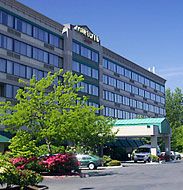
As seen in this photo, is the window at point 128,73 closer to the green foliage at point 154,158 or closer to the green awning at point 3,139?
the green foliage at point 154,158

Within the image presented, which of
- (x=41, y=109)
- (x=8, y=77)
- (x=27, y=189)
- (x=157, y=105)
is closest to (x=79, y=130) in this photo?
(x=41, y=109)

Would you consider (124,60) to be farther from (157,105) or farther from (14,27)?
(14,27)

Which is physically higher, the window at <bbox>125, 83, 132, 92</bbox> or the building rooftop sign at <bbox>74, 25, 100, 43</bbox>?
the building rooftop sign at <bbox>74, 25, 100, 43</bbox>

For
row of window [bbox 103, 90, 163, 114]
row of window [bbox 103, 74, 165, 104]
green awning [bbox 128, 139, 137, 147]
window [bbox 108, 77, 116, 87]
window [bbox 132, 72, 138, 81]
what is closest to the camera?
green awning [bbox 128, 139, 137, 147]

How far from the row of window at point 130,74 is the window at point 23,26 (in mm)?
23261

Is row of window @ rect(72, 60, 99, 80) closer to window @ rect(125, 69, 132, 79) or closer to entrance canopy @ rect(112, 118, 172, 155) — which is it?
entrance canopy @ rect(112, 118, 172, 155)

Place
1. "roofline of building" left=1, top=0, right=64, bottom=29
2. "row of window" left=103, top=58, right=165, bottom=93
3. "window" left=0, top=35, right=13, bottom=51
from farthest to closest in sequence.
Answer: "row of window" left=103, top=58, right=165, bottom=93 → "roofline of building" left=1, top=0, right=64, bottom=29 → "window" left=0, top=35, right=13, bottom=51

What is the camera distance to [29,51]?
156ft

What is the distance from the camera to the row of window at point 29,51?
43.7m

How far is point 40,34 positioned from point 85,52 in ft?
39.7

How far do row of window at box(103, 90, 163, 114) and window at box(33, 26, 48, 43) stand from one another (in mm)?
20279

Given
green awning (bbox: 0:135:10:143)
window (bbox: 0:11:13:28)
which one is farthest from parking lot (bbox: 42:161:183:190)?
window (bbox: 0:11:13:28)

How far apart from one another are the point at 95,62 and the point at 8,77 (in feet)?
75.9

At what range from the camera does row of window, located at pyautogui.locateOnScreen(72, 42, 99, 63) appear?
57369 mm
